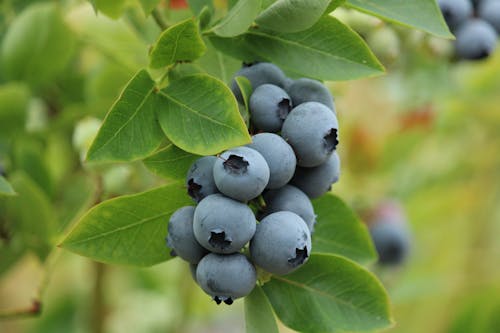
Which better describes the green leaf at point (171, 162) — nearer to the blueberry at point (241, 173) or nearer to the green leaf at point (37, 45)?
the blueberry at point (241, 173)

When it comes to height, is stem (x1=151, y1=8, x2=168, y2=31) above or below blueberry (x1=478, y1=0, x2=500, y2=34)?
above

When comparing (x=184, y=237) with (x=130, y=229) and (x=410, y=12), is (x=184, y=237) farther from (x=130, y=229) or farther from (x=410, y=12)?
(x=410, y=12)

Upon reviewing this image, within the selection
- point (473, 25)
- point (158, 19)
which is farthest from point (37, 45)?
point (473, 25)

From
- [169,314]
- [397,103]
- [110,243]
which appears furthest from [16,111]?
[397,103]

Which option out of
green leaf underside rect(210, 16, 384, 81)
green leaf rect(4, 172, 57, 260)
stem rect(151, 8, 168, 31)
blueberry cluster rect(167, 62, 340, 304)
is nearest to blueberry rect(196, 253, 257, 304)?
blueberry cluster rect(167, 62, 340, 304)

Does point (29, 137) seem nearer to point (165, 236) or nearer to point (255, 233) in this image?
point (165, 236)

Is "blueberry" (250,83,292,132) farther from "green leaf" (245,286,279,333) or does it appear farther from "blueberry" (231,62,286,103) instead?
"green leaf" (245,286,279,333)

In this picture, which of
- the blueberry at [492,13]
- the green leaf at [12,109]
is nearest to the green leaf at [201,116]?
the green leaf at [12,109]
